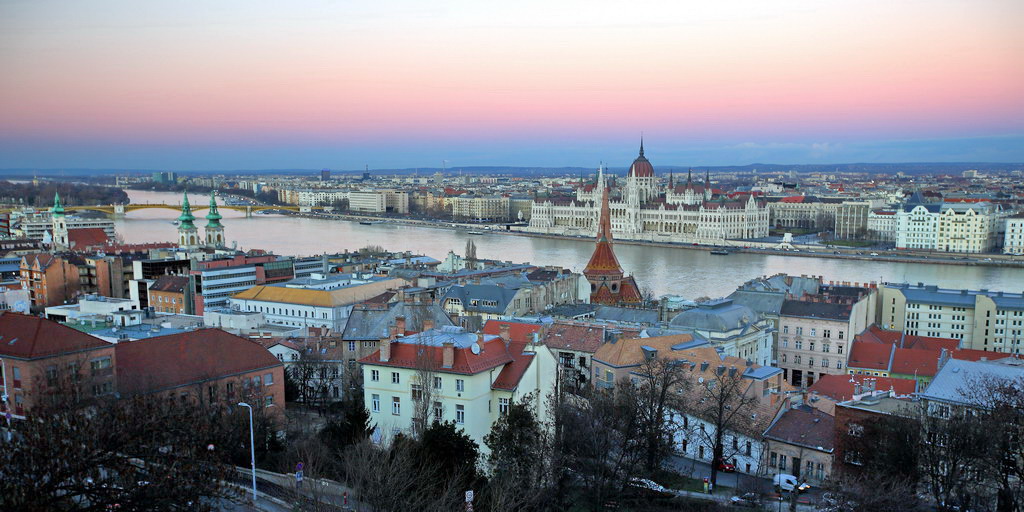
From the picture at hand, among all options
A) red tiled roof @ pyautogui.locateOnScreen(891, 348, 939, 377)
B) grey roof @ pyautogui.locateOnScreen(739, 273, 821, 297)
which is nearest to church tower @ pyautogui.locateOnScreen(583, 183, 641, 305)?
grey roof @ pyautogui.locateOnScreen(739, 273, 821, 297)

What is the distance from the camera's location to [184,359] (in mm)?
7914

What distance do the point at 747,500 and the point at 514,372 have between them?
225 cm

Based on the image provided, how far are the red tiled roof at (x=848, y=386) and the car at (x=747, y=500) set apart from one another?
2.51m

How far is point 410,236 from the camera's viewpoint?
43312 millimetres

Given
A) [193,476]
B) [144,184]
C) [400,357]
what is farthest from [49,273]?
[144,184]

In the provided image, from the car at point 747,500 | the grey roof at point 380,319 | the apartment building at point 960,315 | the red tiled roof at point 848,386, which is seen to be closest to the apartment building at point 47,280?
the grey roof at point 380,319

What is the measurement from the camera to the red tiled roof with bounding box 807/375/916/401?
9.09 metres

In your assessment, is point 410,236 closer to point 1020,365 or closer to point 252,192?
point 1020,365

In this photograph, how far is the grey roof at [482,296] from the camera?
45.2 feet

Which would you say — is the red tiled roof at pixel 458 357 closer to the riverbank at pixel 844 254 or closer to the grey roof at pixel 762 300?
the grey roof at pixel 762 300

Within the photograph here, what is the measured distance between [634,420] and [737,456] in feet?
4.64

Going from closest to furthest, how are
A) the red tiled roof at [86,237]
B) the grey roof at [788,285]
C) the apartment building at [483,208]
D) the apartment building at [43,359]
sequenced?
1. the apartment building at [43,359]
2. the grey roof at [788,285]
3. the red tiled roof at [86,237]
4. the apartment building at [483,208]

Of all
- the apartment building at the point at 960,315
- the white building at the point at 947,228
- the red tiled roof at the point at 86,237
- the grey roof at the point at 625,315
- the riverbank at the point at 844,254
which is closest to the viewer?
the grey roof at the point at 625,315

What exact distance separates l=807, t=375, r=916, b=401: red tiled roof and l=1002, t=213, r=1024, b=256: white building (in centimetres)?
2596
